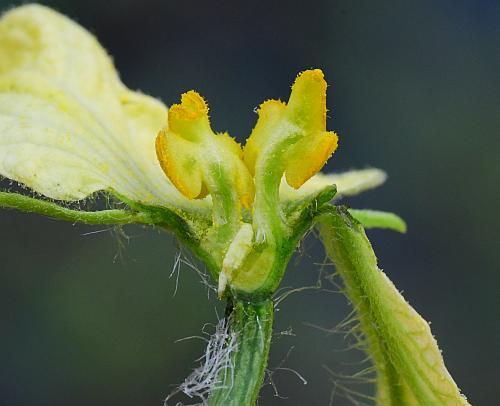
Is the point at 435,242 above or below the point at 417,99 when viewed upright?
below

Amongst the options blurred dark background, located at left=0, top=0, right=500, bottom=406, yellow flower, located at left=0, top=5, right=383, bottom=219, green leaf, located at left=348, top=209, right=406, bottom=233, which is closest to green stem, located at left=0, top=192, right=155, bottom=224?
yellow flower, located at left=0, top=5, right=383, bottom=219

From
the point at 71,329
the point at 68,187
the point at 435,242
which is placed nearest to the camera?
the point at 68,187

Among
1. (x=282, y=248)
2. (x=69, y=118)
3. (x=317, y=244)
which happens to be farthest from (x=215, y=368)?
(x=317, y=244)

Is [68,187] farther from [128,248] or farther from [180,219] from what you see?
[128,248]

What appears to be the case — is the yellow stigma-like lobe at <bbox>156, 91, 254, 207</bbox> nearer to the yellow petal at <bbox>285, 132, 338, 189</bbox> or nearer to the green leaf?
the yellow petal at <bbox>285, 132, 338, 189</bbox>

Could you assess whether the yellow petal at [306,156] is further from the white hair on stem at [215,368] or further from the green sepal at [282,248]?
the white hair on stem at [215,368]

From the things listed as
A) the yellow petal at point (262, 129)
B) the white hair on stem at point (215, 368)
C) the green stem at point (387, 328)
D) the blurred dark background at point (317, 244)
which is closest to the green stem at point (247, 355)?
the white hair on stem at point (215, 368)

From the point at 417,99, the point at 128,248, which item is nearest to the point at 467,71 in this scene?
the point at 417,99
